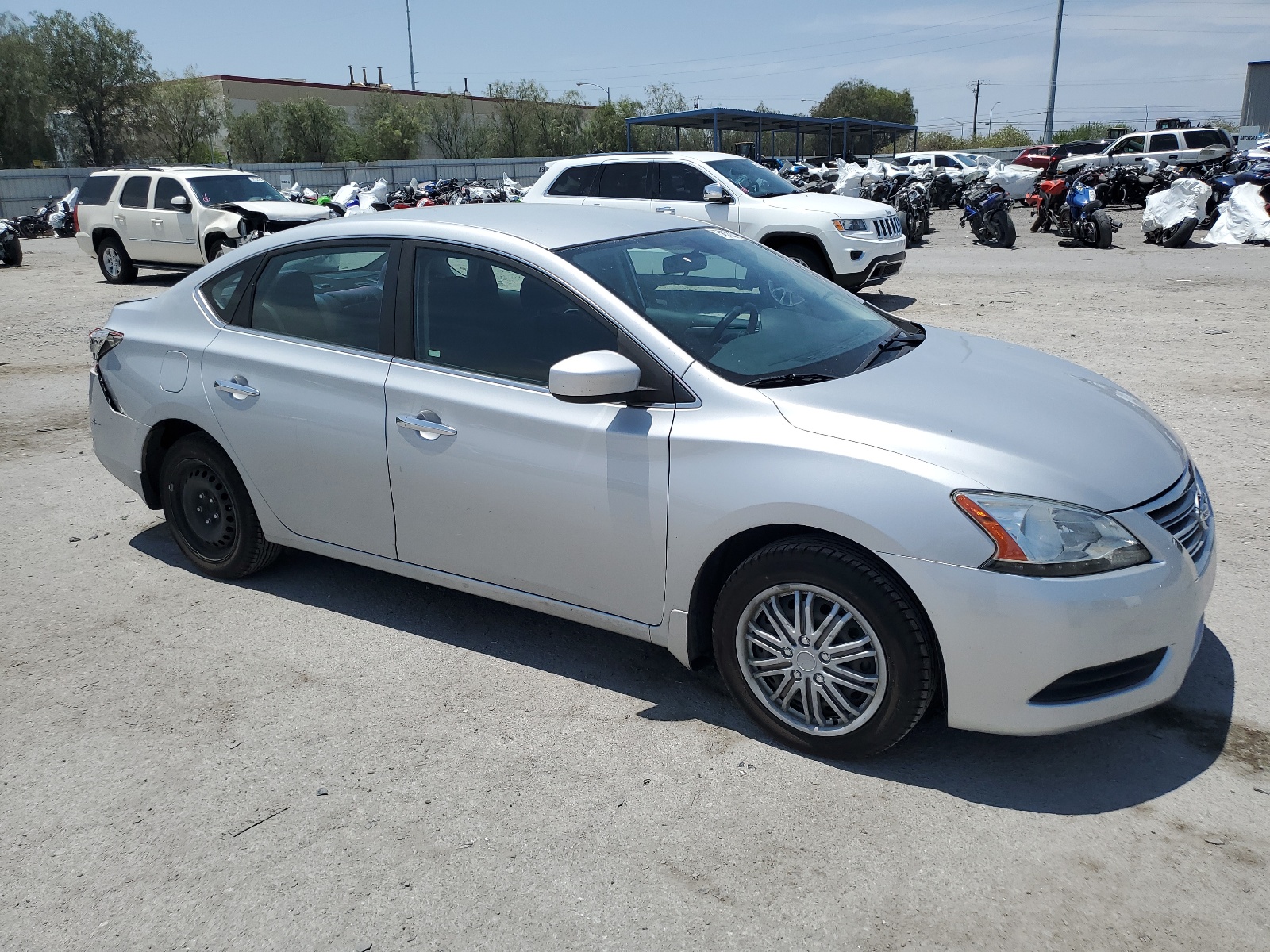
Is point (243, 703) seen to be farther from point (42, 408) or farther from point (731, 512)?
point (42, 408)

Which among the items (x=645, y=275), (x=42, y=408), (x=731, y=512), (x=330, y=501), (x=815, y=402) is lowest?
(x=42, y=408)

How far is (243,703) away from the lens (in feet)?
12.1

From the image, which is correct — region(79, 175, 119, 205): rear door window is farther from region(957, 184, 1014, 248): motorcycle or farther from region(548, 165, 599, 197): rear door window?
region(957, 184, 1014, 248): motorcycle

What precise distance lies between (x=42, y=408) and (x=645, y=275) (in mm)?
6892

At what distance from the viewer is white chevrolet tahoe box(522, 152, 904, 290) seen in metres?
11.8

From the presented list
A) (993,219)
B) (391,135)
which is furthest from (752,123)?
(391,135)

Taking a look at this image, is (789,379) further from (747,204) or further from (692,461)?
(747,204)

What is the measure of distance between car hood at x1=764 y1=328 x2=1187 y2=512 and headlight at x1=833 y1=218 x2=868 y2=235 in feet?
27.6

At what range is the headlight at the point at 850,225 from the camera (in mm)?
11742

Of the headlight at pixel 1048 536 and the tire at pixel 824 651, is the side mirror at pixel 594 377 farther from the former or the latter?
the headlight at pixel 1048 536

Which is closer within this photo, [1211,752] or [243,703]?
[1211,752]

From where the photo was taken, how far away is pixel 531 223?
157 inches

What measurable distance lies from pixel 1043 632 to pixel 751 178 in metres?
10.9

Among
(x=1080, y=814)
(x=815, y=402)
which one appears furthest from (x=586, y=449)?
(x=1080, y=814)
